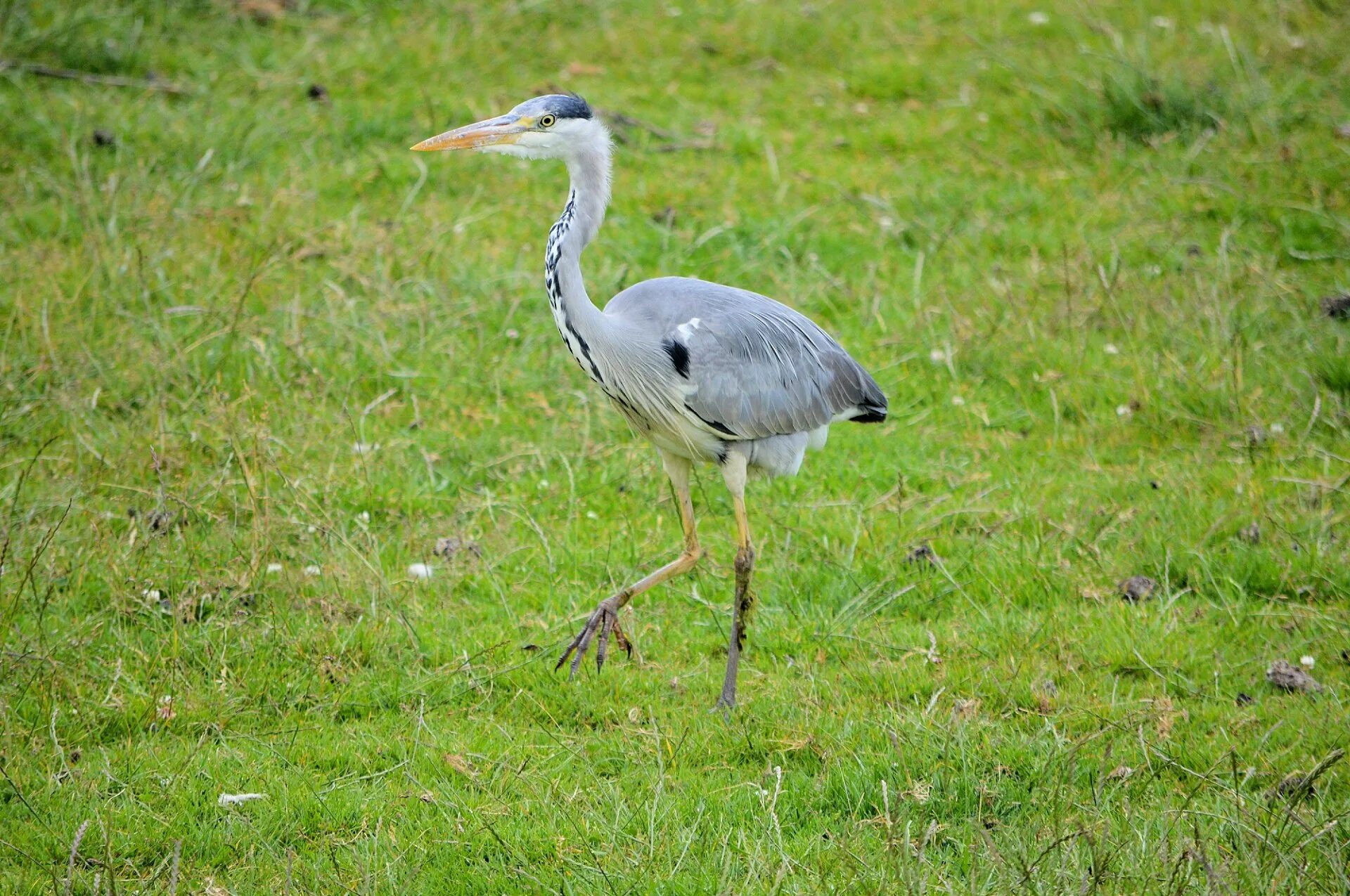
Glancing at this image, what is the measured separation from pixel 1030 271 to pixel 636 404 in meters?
3.57

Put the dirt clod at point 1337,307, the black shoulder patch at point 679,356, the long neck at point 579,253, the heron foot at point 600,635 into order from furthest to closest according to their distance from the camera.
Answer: the dirt clod at point 1337,307
the black shoulder patch at point 679,356
the long neck at point 579,253
the heron foot at point 600,635

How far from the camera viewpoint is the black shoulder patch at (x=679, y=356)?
5.00 m

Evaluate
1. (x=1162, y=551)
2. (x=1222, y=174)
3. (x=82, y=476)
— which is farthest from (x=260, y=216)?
(x=1222, y=174)

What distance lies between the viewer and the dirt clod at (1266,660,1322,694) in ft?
15.7

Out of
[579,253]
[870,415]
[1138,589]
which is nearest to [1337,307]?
[1138,589]

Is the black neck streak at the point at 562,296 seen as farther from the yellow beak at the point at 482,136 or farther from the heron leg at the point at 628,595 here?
the heron leg at the point at 628,595

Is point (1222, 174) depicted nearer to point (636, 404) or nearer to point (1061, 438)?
point (1061, 438)

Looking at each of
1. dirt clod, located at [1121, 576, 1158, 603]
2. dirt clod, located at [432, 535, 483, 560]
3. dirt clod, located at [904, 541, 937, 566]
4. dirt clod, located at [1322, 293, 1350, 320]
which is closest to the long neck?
dirt clod, located at [432, 535, 483, 560]

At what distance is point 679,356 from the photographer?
16.4ft

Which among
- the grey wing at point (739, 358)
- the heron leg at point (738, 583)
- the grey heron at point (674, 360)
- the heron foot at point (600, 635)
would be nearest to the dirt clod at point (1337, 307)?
the grey wing at point (739, 358)

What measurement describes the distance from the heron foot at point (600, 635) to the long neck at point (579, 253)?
34.4 inches

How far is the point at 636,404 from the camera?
5039mm

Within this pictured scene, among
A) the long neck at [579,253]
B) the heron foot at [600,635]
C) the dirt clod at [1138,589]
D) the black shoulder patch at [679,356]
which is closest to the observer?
the heron foot at [600,635]

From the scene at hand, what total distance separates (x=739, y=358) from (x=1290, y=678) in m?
2.36
